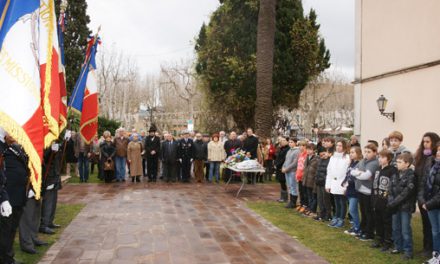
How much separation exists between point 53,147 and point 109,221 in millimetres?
2353

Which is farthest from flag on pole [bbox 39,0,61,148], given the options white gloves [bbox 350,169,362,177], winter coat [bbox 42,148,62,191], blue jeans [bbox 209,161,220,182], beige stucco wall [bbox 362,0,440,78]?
blue jeans [bbox 209,161,220,182]

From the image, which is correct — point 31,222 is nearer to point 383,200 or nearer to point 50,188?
point 50,188

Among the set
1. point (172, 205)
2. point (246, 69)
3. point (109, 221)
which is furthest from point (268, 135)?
point (109, 221)

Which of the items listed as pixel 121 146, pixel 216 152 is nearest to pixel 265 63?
pixel 216 152

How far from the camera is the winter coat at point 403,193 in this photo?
6617mm

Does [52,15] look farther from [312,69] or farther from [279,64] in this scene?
[312,69]

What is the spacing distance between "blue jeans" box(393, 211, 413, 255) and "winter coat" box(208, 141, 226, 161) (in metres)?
9.71

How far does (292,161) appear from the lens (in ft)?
35.7

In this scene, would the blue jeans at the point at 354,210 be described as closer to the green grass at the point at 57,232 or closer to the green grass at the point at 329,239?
the green grass at the point at 329,239

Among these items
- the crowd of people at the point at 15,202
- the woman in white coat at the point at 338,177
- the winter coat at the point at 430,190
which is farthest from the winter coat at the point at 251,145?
the winter coat at the point at 430,190

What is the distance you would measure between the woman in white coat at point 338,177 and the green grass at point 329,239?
369mm

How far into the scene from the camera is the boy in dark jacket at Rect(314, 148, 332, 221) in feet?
30.3

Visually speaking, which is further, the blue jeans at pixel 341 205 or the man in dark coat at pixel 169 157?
the man in dark coat at pixel 169 157

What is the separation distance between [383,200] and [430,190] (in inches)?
38.0
